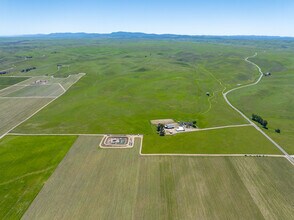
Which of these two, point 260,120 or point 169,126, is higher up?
point 260,120

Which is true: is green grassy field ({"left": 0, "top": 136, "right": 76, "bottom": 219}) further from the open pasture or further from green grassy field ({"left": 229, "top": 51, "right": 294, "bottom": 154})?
green grassy field ({"left": 229, "top": 51, "right": 294, "bottom": 154})

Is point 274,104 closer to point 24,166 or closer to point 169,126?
point 169,126

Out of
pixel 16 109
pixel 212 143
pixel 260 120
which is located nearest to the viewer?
pixel 212 143

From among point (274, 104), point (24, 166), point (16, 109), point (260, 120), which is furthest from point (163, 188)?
point (274, 104)

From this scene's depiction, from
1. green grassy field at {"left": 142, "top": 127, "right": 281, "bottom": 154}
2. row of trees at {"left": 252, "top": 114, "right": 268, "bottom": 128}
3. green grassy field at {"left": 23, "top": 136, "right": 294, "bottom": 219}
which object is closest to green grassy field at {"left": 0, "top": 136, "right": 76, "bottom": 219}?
green grassy field at {"left": 23, "top": 136, "right": 294, "bottom": 219}

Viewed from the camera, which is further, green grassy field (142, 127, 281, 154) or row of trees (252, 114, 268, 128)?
row of trees (252, 114, 268, 128)

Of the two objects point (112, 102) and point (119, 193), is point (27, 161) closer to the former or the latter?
point (119, 193)
